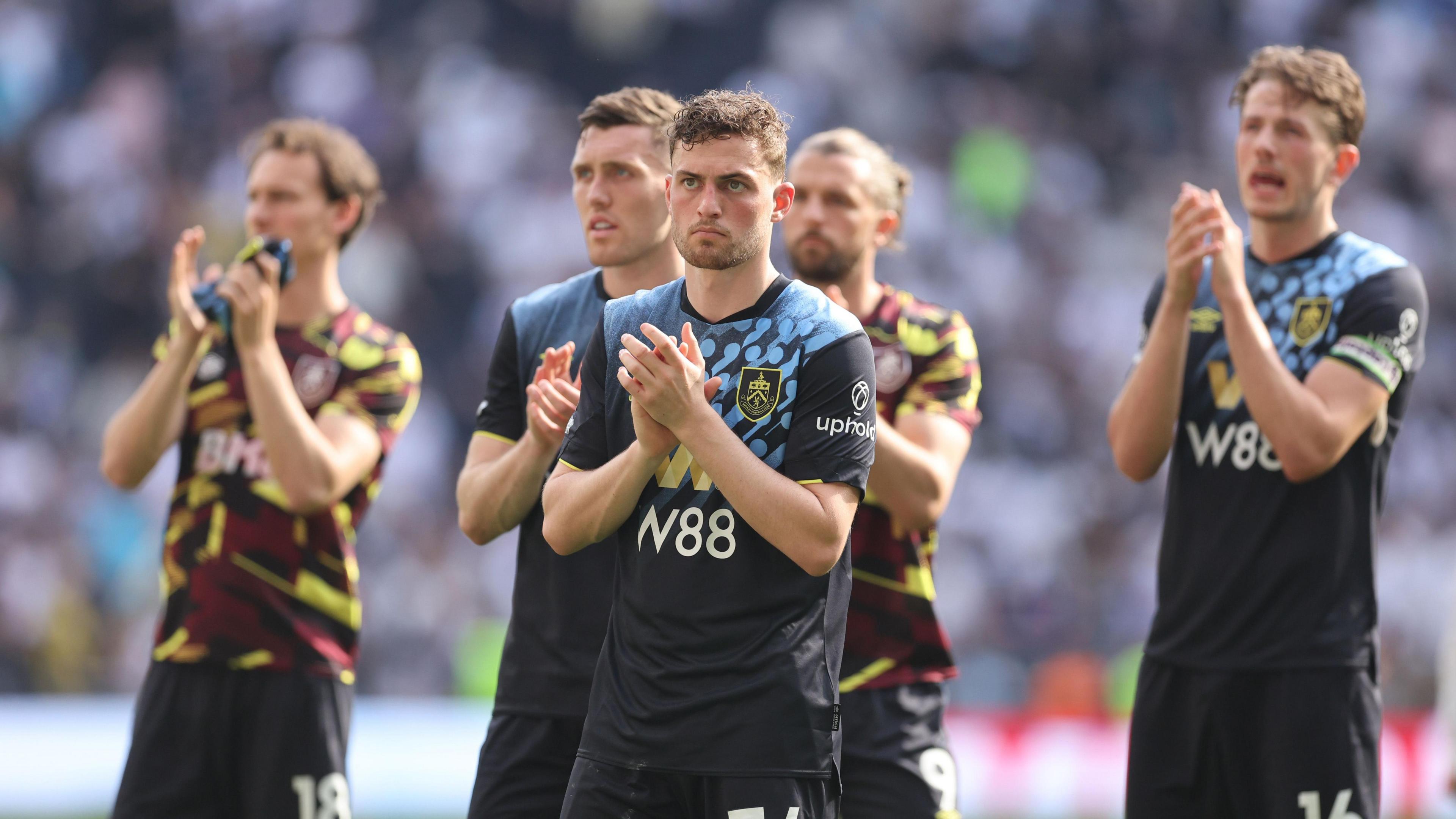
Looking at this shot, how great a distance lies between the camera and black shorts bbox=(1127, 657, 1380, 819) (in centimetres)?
443

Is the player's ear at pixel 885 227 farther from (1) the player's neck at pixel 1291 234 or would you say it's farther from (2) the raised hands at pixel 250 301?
(2) the raised hands at pixel 250 301

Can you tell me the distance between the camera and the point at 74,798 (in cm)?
939

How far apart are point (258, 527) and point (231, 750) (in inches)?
28.7

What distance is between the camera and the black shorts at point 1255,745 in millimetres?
4430

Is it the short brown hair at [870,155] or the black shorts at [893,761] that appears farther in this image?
the short brown hair at [870,155]

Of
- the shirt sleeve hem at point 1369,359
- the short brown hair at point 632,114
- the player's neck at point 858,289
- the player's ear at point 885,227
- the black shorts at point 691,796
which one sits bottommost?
the black shorts at point 691,796

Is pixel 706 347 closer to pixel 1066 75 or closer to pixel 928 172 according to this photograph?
pixel 928 172

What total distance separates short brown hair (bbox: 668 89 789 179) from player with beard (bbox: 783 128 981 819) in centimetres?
106

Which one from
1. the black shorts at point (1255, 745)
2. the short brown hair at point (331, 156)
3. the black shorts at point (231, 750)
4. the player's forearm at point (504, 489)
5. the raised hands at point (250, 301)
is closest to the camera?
the player's forearm at point (504, 489)

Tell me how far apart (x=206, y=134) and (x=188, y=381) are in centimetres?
955

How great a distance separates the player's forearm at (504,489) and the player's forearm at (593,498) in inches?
21.0

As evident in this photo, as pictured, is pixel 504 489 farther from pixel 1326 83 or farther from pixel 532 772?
pixel 1326 83

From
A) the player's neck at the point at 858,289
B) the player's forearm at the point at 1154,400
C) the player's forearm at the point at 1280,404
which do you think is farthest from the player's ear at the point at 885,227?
the player's forearm at the point at 1280,404

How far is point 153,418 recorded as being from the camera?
5.24 meters
